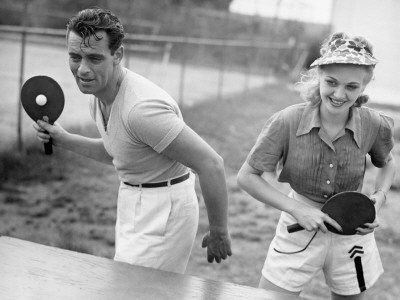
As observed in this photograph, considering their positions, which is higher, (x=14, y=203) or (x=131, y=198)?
(x=131, y=198)

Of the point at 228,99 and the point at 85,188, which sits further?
the point at 228,99

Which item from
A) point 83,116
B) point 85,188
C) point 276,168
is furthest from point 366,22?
point 276,168

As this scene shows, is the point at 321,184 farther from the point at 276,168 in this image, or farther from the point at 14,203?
the point at 14,203

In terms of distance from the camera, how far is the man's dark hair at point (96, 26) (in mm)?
2238

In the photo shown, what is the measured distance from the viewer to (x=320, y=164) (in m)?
2.34

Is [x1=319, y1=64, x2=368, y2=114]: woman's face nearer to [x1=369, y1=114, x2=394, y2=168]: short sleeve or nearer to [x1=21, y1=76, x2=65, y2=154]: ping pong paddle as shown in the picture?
[x1=369, y1=114, x2=394, y2=168]: short sleeve

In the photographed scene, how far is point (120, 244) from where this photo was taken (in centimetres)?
247

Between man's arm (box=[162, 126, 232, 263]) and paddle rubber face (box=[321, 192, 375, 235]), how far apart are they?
389mm

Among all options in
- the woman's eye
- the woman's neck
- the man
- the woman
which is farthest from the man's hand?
the woman's eye

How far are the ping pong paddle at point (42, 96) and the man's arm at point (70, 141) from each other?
0.25 ft

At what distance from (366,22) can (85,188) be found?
1209 centimetres

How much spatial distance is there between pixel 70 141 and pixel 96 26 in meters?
0.64

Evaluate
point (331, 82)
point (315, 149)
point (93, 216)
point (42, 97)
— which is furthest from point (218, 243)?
point (93, 216)

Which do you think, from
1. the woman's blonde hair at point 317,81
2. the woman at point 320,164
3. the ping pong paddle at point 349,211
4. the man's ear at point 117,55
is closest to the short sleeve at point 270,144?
the woman at point 320,164
